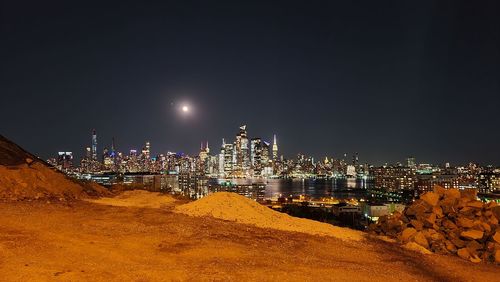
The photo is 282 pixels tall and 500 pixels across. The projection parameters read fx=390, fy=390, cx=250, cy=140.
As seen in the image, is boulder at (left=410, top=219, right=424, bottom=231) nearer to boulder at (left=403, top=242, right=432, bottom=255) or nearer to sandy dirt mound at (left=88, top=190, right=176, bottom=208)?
boulder at (left=403, top=242, right=432, bottom=255)

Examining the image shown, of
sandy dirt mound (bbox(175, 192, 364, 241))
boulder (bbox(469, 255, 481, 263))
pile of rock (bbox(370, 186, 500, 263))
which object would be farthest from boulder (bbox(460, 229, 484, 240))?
sandy dirt mound (bbox(175, 192, 364, 241))

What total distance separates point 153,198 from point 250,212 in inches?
234

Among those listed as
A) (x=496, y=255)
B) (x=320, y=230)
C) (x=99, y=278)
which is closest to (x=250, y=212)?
(x=320, y=230)

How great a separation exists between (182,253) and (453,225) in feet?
26.1

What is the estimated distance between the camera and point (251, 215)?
14.1 metres

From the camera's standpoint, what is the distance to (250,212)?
47.4 feet

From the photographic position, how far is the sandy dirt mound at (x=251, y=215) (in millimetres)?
12731

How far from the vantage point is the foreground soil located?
21.5 ft

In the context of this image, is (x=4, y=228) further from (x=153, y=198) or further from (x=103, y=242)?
(x=153, y=198)

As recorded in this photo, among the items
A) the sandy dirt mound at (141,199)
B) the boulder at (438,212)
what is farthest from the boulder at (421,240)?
the sandy dirt mound at (141,199)

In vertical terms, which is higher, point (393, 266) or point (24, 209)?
point (24, 209)

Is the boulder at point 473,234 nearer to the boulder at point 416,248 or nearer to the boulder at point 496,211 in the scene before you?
the boulder at point 416,248

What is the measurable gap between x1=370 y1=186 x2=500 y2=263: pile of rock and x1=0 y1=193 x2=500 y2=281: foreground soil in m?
0.81

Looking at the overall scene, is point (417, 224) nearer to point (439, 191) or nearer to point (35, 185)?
point (439, 191)
